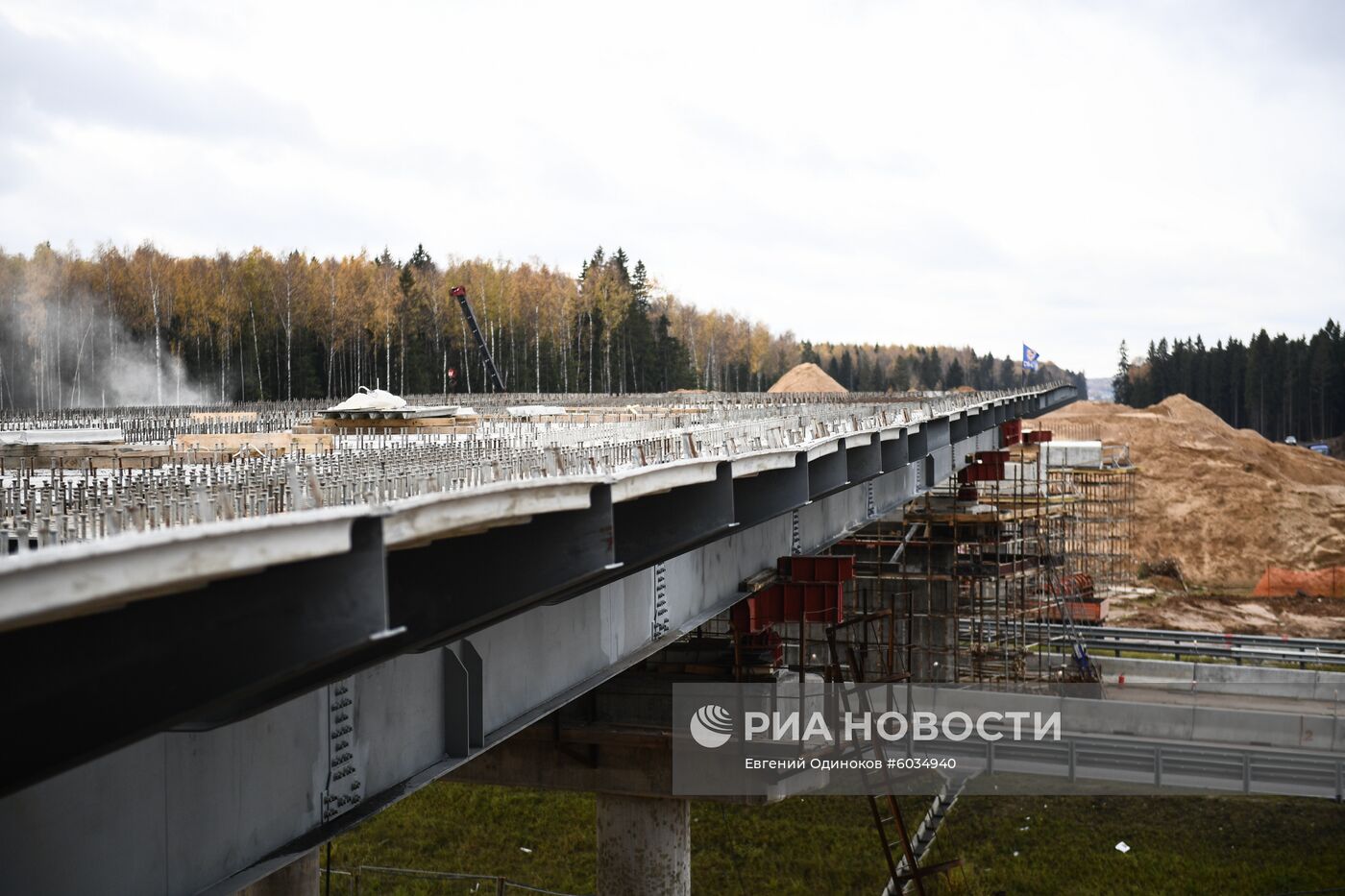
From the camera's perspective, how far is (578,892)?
2550 centimetres

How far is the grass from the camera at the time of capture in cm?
2358

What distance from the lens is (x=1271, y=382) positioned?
14725 centimetres

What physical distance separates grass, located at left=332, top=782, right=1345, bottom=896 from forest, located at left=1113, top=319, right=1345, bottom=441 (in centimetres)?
→ 12802

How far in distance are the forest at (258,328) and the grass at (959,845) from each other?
5910 centimetres

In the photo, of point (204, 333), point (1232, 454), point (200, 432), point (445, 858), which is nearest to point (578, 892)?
point (445, 858)

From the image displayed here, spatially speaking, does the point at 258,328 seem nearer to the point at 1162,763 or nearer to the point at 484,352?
the point at 484,352

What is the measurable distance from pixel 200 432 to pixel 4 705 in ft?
80.9

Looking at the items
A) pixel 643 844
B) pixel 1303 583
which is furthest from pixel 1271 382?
pixel 643 844

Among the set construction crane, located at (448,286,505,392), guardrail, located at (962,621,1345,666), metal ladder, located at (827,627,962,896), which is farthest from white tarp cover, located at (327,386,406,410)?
construction crane, located at (448,286,505,392)

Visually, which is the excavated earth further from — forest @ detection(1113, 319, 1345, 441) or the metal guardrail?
forest @ detection(1113, 319, 1345, 441)

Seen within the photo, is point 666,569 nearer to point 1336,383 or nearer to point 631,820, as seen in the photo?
point 631,820

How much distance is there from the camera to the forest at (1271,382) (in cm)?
13762

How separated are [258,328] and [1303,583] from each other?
72332mm

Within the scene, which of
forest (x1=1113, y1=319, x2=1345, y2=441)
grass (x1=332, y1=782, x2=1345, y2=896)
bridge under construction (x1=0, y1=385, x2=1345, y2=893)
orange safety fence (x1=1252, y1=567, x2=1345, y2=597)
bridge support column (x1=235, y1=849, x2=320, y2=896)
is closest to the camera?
bridge under construction (x1=0, y1=385, x2=1345, y2=893)
